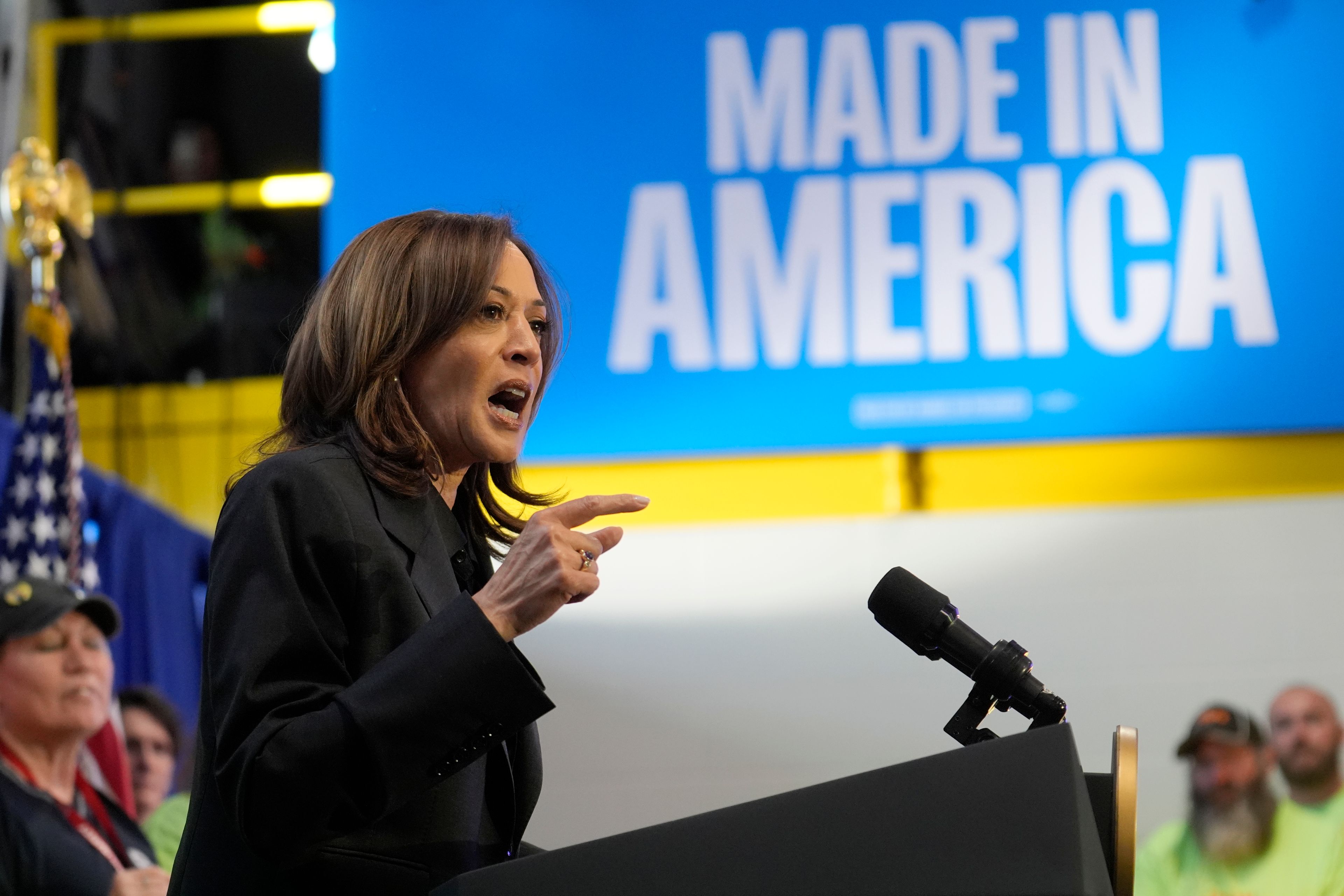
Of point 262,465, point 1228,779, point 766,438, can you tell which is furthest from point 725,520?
point 262,465

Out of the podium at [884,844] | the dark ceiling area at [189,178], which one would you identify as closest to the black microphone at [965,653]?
the podium at [884,844]

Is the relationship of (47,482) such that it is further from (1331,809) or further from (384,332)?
(1331,809)

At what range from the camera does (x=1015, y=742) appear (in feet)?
3.03

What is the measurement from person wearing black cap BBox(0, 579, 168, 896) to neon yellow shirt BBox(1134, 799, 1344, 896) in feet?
8.12

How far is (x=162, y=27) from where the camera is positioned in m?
5.76

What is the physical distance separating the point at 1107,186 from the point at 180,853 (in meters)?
3.90

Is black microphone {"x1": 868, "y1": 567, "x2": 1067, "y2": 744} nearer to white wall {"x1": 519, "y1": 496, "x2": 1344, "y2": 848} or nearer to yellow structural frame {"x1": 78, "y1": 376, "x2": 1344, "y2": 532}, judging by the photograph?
white wall {"x1": 519, "y1": 496, "x2": 1344, "y2": 848}

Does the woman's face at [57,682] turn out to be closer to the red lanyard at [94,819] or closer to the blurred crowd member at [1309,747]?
the red lanyard at [94,819]

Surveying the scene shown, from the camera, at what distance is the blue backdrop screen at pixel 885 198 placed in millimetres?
4430

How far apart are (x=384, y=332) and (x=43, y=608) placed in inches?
97.9

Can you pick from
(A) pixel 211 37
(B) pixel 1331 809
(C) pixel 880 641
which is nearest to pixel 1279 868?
(B) pixel 1331 809

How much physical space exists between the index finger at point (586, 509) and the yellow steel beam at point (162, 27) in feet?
16.1

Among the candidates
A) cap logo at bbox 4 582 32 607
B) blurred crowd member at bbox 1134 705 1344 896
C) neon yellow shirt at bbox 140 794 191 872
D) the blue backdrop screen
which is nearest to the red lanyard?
neon yellow shirt at bbox 140 794 191 872

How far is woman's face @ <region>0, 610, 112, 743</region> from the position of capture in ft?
10.8
